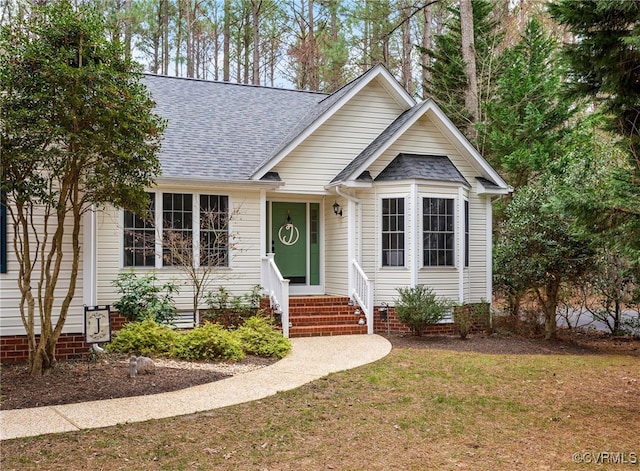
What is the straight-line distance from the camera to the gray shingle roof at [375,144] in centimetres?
1284

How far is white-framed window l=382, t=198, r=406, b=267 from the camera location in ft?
42.3

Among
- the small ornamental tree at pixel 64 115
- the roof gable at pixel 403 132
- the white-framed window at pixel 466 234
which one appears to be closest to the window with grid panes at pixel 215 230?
the roof gable at pixel 403 132

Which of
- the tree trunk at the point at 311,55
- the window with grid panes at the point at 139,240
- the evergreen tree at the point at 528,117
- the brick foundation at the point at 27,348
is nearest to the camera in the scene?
the brick foundation at the point at 27,348

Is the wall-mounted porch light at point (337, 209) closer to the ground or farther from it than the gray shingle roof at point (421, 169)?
closer to the ground

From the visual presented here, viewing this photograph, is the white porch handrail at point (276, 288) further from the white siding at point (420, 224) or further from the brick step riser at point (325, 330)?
the white siding at point (420, 224)

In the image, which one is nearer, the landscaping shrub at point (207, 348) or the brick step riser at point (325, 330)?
the landscaping shrub at point (207, 348)

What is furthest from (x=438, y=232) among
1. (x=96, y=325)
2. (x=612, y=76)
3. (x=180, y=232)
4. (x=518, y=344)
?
(x=96, y=325)

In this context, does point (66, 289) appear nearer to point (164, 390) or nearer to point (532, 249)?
point (164, 390)

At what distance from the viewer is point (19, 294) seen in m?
8.70

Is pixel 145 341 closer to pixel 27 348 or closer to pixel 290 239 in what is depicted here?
pixel 27 348

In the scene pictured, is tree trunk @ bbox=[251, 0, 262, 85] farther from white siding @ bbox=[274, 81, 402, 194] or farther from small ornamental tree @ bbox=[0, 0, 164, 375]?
small ornamental tree @ bbox=[0, 0, 164, 375]

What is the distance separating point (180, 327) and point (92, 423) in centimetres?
608

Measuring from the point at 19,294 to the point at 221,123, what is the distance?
7.11 metres

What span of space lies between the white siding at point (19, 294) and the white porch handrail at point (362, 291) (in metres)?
5.64
